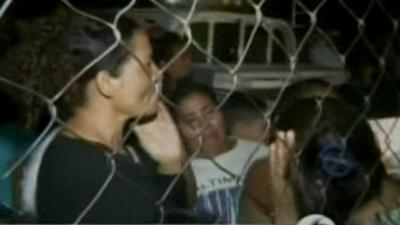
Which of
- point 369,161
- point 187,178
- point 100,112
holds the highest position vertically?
point 100,112

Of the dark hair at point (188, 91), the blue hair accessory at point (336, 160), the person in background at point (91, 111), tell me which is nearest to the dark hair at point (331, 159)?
the blue hair accessory at point (336, 160)

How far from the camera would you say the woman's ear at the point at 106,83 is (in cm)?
107

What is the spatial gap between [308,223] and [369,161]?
0.69 feet

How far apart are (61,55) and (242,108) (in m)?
0.27

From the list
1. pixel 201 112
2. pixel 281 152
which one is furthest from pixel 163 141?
pixel 281 152

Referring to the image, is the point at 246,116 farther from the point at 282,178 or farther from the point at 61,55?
the point at 61,55

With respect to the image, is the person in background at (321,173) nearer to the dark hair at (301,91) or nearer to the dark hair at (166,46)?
the dark hair at (301,91)

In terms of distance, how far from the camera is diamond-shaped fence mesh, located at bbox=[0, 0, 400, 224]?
42.5 inches

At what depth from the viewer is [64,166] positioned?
3.67 ft

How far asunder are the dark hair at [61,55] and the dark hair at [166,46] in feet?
0.16

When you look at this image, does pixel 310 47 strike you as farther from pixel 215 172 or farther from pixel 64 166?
pixel 64 166

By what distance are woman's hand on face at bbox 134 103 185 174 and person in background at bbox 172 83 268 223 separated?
14mm

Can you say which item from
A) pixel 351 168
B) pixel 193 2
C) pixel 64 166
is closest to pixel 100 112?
pixel 64 166

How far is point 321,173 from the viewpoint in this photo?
4.33 feet
